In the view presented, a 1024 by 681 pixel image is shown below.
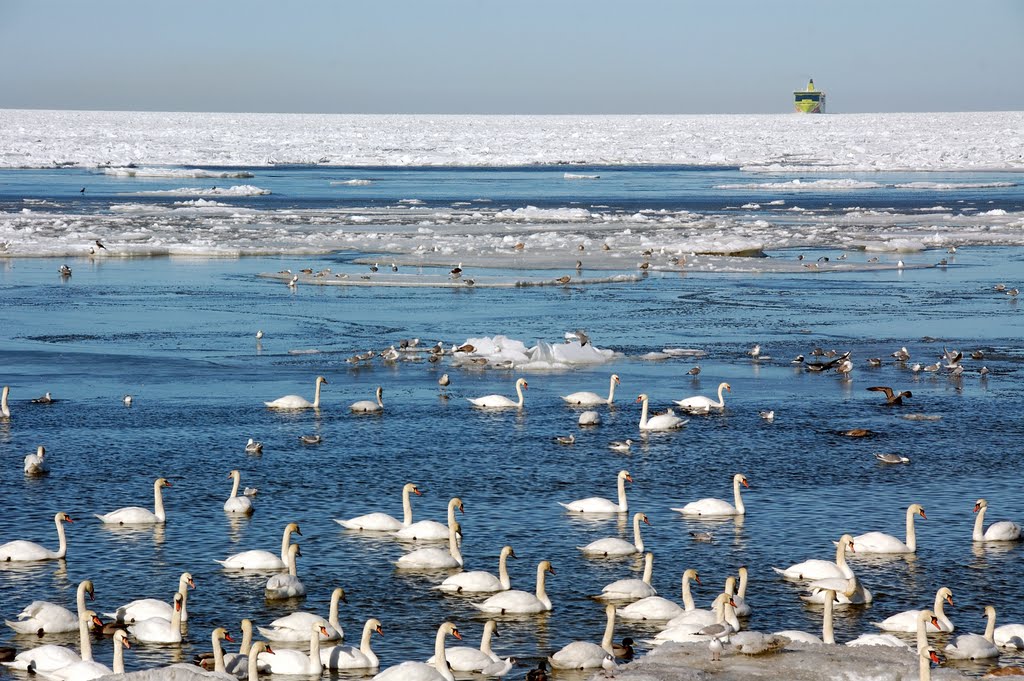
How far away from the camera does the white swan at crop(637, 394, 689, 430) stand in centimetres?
1680

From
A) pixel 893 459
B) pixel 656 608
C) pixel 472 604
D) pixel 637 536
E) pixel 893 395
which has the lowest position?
pixel 472 604

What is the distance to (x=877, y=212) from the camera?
171 feet

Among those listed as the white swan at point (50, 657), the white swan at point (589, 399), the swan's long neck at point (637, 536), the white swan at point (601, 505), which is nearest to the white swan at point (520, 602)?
the swan's long neck at point (637, 536)

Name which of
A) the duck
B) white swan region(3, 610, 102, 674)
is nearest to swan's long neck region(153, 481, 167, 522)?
white swan region(3, 610, 102, 674)

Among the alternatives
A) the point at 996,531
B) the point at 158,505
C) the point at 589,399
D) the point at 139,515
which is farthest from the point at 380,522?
Answer: the point at 589,399

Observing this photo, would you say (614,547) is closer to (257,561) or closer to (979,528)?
(257,561)

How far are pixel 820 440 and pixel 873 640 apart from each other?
273 inches

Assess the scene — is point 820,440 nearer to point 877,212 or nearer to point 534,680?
point 534,680

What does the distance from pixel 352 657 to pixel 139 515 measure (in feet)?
13.1

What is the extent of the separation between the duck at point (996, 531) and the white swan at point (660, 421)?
494cm

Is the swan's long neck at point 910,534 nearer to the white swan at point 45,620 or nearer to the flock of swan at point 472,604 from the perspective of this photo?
the flock of swan at point 472,604

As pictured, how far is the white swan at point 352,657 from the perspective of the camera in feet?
30.7

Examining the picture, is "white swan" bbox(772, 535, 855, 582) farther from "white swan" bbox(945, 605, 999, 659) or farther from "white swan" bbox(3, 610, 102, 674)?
"white swan" bbox(3, 610, 102, 674)

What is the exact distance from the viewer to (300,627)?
9.86 meters
